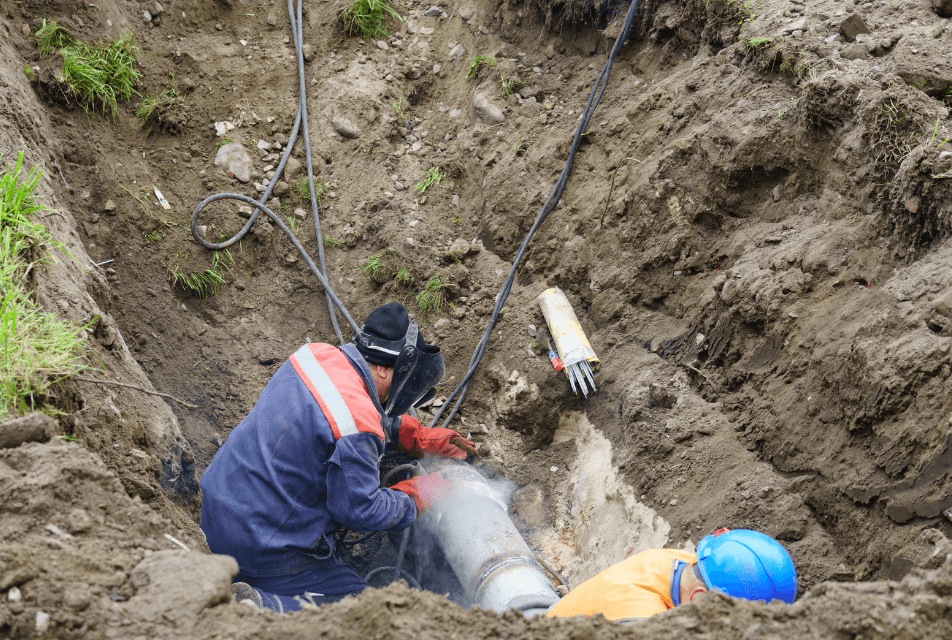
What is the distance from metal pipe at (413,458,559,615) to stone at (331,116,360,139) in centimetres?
287

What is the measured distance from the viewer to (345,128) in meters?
4.82

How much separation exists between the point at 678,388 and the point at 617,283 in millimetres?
775

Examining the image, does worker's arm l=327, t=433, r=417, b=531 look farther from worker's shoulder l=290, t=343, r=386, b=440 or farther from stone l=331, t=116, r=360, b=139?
stone l=331, t=116, r=360, b=139

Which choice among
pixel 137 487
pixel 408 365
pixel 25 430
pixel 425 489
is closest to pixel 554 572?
pixel 425 489

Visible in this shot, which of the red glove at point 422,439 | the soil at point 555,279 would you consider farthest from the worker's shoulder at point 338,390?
the soil at point 555,279

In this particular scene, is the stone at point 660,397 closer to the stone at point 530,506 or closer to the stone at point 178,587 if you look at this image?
the stone at point 530,506

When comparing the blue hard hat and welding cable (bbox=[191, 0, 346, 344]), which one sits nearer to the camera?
the blue hard hat

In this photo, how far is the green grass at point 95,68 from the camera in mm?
4168

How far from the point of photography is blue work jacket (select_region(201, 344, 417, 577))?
2.53 m

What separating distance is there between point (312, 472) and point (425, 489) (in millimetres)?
611

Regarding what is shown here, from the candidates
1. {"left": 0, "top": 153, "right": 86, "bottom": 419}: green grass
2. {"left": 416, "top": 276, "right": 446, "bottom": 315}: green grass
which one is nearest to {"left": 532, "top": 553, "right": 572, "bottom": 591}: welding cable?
{"left": 416, "top": 276, "right": 446, "bottom": 315}: green grass

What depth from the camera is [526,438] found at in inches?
145

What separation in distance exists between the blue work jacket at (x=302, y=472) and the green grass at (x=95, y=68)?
2906mm

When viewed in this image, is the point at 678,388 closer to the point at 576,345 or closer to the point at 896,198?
the point at 576,345
